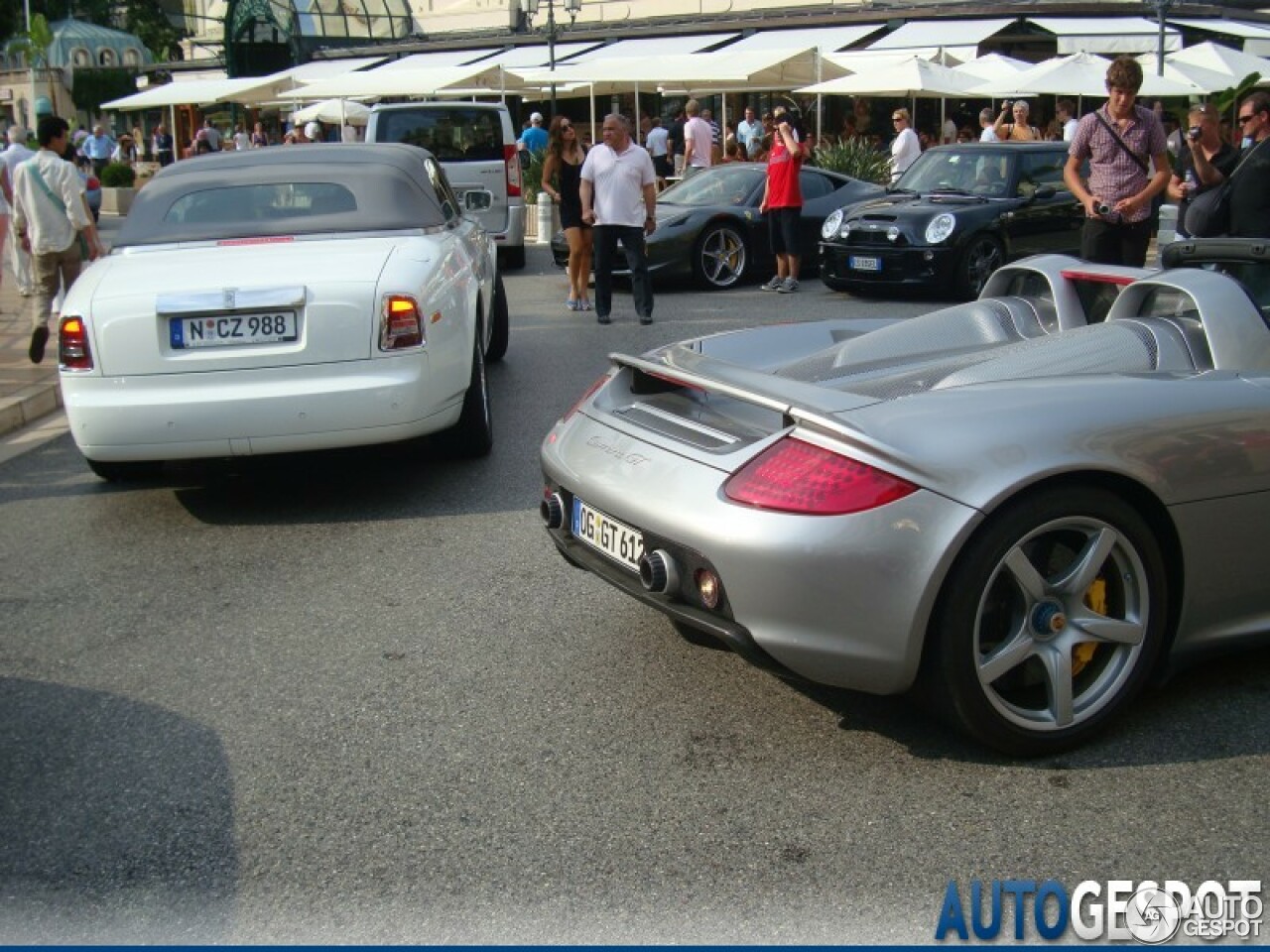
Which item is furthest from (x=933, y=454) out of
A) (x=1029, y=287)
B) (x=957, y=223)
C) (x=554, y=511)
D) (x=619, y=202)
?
(x=957, y=223)

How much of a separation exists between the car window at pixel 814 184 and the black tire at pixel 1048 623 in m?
12.2

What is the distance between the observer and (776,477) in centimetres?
357

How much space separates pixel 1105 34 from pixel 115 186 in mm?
20471

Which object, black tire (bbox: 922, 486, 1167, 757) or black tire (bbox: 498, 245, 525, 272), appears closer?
black tire (bbox: 922, 486, 1167, 757)

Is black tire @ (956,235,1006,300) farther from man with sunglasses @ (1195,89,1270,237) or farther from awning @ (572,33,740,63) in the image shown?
awning @ (572,33,740,63)

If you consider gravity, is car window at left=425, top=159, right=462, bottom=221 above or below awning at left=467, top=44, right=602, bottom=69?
below

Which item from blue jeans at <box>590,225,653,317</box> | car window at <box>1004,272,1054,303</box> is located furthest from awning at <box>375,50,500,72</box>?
car window at <box>1004,272,1054,303</box>

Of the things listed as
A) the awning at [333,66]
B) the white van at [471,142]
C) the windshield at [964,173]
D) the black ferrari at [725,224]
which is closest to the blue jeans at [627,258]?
the black ferrari at [725,224]

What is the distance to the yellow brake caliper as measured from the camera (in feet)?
12.3

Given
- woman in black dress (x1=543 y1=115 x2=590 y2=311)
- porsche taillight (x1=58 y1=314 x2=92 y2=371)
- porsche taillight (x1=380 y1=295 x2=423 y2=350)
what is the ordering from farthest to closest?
woman in black dress (x1=543 y1=115 x2=590 y2=311), porsche taillight (x1=380 y1=295 x2=423 y2=350), porsche taillight (x1=58 y1=314 x2=92 y2=371)

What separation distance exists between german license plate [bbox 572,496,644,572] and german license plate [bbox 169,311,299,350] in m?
2.34

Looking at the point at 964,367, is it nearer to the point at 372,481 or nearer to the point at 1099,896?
the point at 1099,896

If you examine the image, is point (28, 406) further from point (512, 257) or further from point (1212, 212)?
point (512, 257)

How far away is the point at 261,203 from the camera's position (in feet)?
23.4
